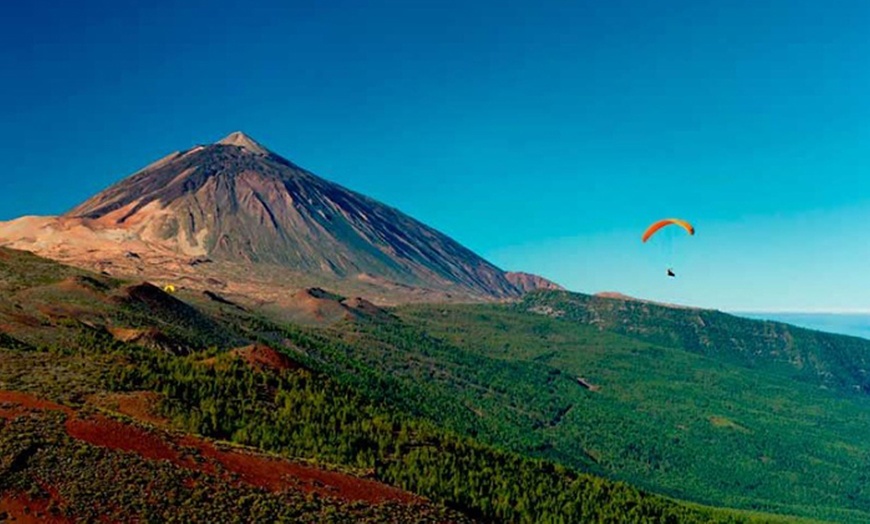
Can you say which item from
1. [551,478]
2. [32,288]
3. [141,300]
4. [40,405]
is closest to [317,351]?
[141,300]

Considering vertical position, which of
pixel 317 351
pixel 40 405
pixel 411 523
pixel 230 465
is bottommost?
pixel 411 523

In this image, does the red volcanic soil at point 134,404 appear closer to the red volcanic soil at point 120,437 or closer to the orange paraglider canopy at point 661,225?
the red volcanic soil at point 120,437

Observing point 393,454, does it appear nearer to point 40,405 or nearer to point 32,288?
point 40,405

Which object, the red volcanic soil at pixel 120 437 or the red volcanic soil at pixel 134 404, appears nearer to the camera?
the red volcanic soil at pixel 120 437

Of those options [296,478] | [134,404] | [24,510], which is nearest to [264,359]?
[134,404]

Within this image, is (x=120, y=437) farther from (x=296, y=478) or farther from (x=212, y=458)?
(x=296, y=478)

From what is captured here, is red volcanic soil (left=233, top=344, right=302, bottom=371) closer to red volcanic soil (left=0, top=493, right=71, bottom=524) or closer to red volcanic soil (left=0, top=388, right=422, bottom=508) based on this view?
red volcanic soil (left=0, top=388, right=422, bottom=508)

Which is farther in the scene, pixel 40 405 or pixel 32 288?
pixel 32 288

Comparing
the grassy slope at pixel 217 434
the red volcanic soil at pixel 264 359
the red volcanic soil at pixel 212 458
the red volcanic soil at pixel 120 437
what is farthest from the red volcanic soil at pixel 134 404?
the red volcanic soil at pixel 264 359

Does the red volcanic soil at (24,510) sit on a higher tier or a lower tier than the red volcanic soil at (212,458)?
lower
